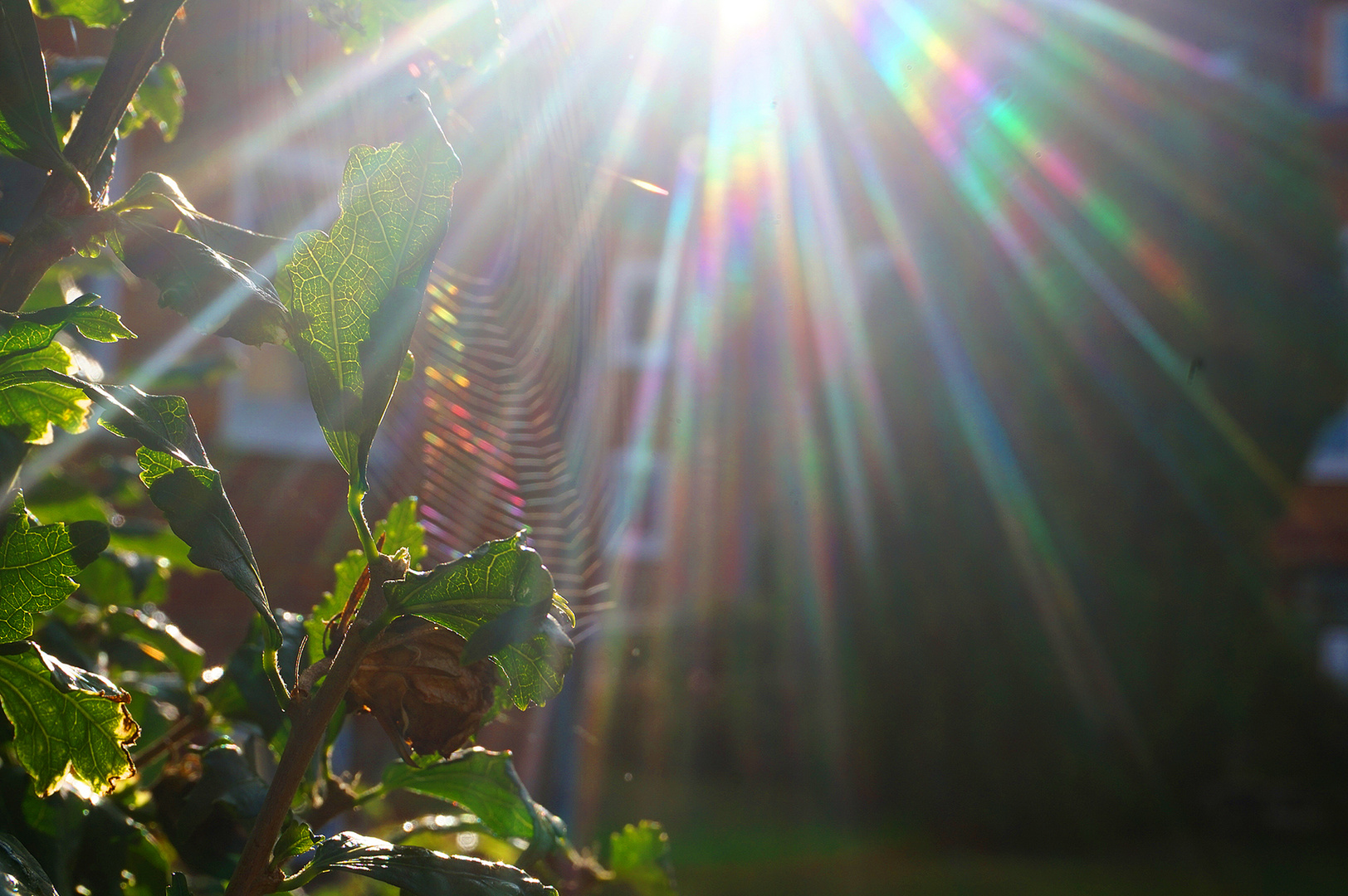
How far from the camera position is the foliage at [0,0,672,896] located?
47 centimetres

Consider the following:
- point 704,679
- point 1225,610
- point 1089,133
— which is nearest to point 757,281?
point 1089,133

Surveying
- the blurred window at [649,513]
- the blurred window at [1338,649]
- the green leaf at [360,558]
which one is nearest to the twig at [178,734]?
the green leaf at [360,558]

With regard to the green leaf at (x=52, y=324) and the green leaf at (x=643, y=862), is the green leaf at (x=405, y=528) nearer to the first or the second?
the green leaf at (x=52, y=324)

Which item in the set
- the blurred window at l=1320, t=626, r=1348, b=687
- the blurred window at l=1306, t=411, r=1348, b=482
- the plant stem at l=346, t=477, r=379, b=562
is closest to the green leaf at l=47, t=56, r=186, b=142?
the plant stem at l=346, t=477, r=379, b=562

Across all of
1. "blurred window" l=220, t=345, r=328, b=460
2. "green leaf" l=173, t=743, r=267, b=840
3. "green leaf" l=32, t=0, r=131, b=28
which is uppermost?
"blurred window" l=220, t=345, r=328, b=460

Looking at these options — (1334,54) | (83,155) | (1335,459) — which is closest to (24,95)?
(83,155)

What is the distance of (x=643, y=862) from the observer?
0.81 meters

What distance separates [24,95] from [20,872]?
406 mm

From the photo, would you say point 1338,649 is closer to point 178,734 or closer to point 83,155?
point 178,734

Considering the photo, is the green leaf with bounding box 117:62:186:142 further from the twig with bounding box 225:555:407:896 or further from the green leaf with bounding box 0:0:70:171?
the twig with bounding box 225:555:407:896

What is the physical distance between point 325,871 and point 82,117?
453 millimetres

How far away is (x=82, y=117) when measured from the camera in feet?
1.92

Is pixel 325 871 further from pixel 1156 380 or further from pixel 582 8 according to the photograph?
pixel 1156 380

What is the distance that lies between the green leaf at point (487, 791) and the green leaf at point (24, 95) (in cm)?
42
